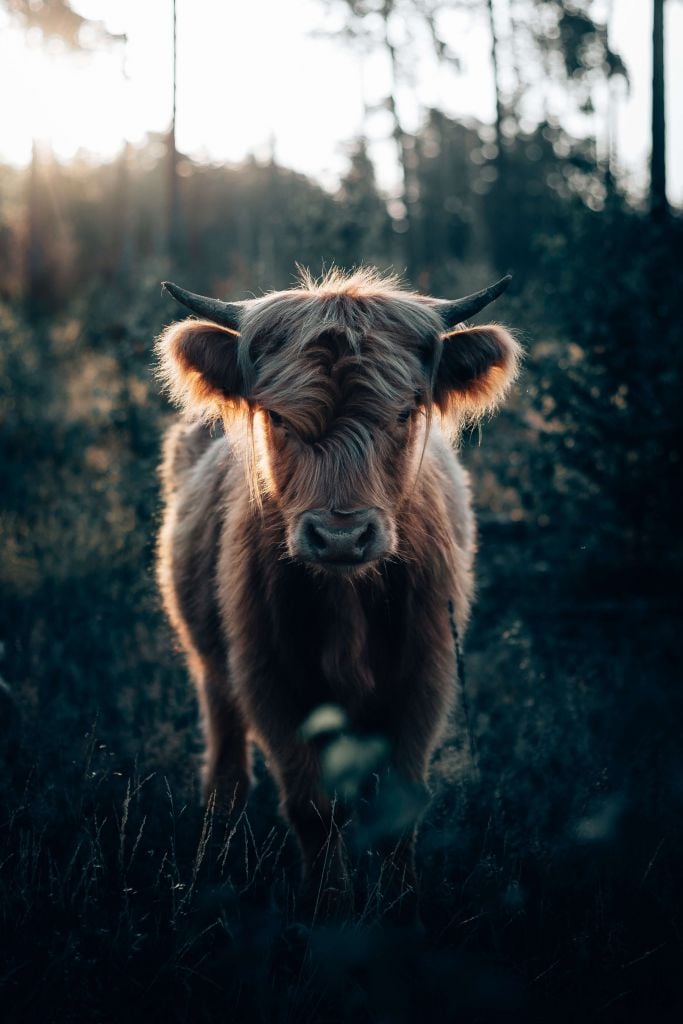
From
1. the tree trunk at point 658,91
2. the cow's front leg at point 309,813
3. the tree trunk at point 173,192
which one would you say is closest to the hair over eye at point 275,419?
the cow's front leg at point 309,813

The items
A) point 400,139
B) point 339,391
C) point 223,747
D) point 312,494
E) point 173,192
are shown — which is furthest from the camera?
point 400,139

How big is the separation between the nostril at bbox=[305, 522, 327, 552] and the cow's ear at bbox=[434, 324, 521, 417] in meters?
0.95

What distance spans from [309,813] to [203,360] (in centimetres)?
183

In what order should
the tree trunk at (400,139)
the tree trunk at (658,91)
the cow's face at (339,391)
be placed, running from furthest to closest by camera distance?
the tree trunk at (400,139)
the tree trunk at (658,91)
the cow's face at (339,391)

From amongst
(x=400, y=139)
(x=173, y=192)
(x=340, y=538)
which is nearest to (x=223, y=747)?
(x=340, y=538)

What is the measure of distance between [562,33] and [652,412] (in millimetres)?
24532

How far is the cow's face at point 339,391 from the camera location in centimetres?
267

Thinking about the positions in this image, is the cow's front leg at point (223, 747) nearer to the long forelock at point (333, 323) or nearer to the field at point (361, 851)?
the field at point (361, 851)

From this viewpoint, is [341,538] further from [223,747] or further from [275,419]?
[223,747]

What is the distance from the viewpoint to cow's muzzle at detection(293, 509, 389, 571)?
2.54m

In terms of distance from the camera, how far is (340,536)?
2527 millimetres

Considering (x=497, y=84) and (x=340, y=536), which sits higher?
(x=497, y=84)

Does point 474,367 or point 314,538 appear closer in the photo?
point 314,538

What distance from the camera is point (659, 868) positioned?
118 inches
